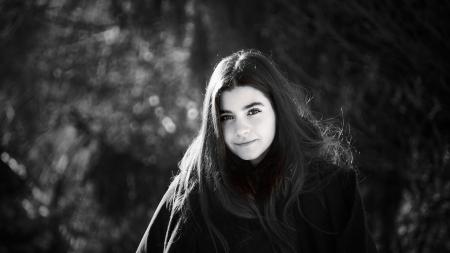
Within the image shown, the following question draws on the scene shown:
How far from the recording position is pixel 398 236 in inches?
114

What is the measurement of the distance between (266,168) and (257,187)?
7 centimetres

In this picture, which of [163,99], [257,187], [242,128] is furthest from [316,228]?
[163,99]

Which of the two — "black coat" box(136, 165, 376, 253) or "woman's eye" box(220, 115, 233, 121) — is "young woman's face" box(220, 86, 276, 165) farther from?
"black coat" box(136, 165, 376, 253)

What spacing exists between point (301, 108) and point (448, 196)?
118 centimetres

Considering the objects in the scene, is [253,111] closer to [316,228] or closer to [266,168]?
[266,168]

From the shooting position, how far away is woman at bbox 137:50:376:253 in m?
1.64

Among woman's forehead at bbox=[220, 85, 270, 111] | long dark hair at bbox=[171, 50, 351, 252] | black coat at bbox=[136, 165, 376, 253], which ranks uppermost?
woman's forehead at bbox=[220, 85, 270, 111]

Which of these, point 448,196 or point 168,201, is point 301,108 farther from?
point 448,196

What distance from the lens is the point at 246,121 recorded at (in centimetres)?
163

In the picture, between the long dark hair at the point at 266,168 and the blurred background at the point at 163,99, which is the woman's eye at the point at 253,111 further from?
the blurred background at the point at 163,99

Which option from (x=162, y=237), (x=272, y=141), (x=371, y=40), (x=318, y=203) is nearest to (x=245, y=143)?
(x=272, y=141)

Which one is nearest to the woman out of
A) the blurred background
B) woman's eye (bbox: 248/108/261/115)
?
woman's eye (bbox: 248/108/261/115)

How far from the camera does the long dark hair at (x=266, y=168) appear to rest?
1.66m

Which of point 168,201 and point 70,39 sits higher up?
point 70,39
